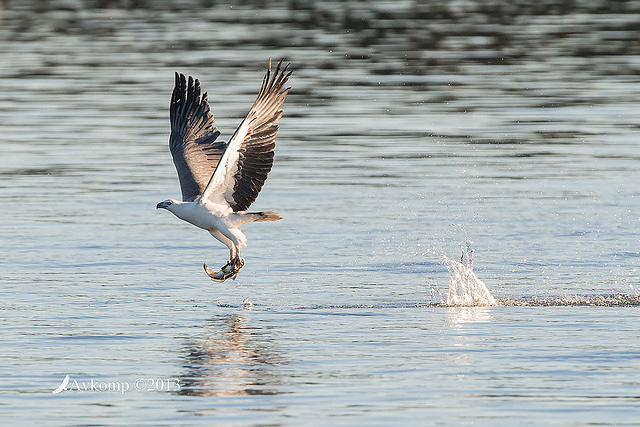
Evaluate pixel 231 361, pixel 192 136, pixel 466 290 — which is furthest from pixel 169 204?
pixel 466 290

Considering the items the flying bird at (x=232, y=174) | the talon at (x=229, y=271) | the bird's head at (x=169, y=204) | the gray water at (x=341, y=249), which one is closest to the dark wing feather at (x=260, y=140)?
the flying bird at (x=232, y=174)

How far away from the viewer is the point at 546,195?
639 inches

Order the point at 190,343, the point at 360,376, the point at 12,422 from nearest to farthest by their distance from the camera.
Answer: the point at 12,422 → the point at 360,376 → the point at 190,343

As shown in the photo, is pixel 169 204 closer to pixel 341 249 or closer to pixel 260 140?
pixel 260 140

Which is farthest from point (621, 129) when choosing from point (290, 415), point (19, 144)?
point (290, 415)

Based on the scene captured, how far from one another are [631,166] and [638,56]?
12.7m

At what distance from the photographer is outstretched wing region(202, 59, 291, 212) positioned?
11.3 m

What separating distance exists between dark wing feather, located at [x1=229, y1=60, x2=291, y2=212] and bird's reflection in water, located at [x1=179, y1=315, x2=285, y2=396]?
3.88 feet

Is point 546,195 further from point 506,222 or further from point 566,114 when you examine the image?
point 566,114

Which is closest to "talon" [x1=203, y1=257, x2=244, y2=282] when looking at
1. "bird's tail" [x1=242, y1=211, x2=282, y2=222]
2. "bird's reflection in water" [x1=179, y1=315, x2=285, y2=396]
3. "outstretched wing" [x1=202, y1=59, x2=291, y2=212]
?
"bird's tail" [x1=242, y1=211, x2=282, y2=222]

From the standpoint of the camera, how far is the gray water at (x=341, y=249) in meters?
8.82

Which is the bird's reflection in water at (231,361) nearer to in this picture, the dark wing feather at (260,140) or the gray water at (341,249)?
the gray water at (341,249)

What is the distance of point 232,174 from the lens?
37.8 ft

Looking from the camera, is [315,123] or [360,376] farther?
[315,123]
